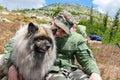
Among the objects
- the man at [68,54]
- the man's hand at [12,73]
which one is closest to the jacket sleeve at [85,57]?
the man at [68,54]

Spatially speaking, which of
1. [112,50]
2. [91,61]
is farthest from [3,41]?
[112,50]

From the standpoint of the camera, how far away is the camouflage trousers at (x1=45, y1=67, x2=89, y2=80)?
28.1ft

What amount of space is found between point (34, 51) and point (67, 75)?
3.37 ft

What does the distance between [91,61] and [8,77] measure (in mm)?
1747

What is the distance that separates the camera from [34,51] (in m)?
8.23

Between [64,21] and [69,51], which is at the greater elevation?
[64,21]

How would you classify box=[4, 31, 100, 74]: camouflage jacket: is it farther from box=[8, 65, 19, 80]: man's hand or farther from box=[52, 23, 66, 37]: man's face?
box=[8, 65, 19, 80]: man's hand

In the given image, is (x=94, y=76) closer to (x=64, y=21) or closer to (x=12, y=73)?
(x=64, y=21)

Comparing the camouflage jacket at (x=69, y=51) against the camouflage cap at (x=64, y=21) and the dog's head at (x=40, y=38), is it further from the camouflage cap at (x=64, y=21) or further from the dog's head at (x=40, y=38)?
the dog's head at (x=40, y=38)

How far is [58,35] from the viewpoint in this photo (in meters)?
8.73

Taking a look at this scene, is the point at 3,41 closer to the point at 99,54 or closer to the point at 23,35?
the point at 23,35

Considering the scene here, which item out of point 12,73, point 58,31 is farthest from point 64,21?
point 12,73

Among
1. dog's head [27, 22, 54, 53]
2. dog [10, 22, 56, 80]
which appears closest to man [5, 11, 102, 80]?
dog [10, 22, 56, 80]

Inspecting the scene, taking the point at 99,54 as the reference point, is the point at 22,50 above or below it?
above
